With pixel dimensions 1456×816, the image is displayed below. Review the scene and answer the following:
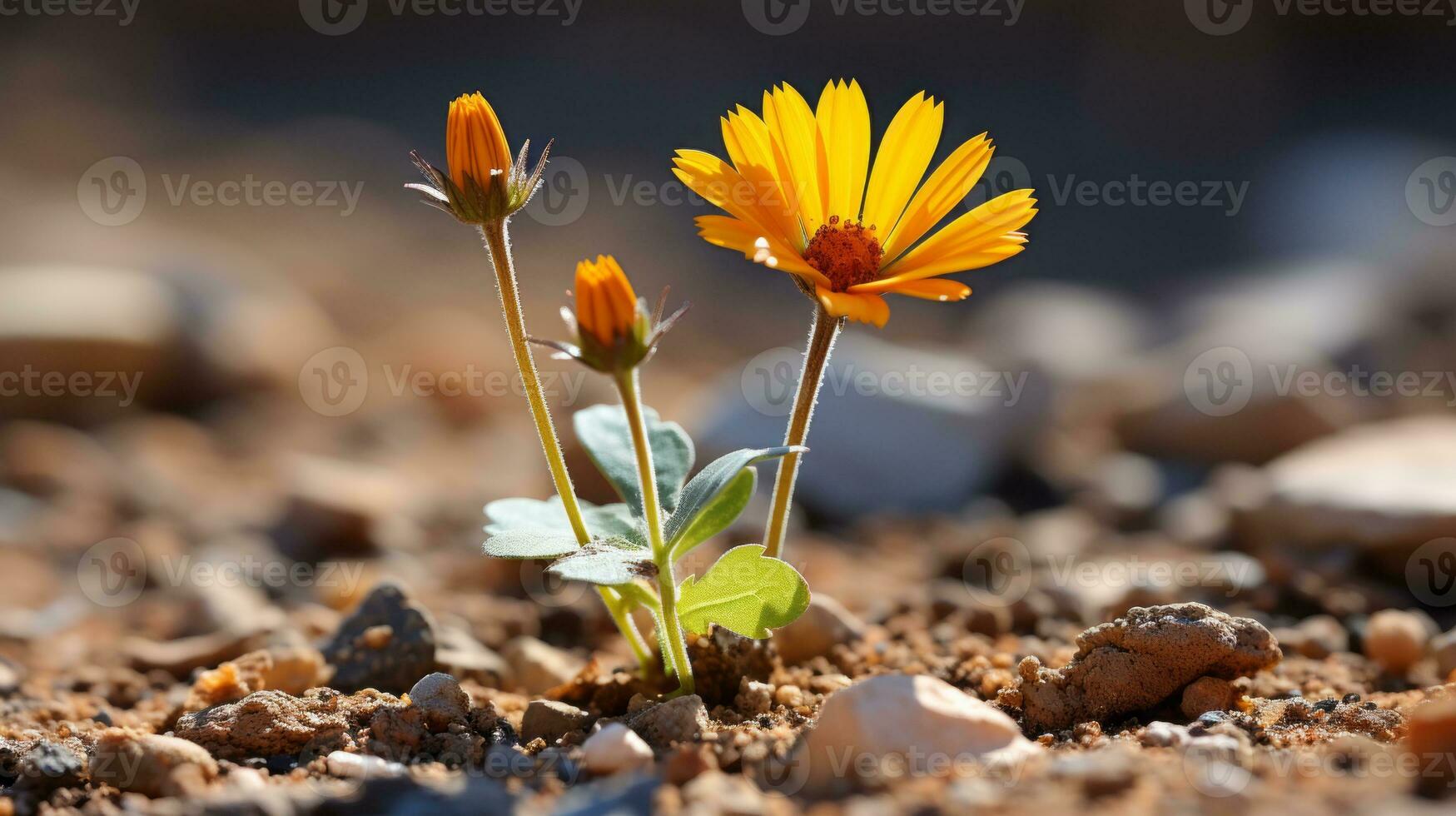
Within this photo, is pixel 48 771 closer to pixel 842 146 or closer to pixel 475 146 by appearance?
pixel 475 146

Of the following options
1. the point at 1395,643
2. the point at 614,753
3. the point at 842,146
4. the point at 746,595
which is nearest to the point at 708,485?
the point at 746,595

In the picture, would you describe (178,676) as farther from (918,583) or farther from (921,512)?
(921,512)

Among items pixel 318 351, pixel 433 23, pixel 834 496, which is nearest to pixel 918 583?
pixel 834 496

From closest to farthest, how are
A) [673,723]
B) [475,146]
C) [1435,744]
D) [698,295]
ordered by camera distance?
[1435,744] < [673,723] < [475,146] < [698,295]

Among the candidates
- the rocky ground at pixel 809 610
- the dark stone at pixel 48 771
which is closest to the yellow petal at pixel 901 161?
the rocky ground at pixel 809 610

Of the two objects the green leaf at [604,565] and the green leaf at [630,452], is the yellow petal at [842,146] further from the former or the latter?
the green leaf at [604,565]
